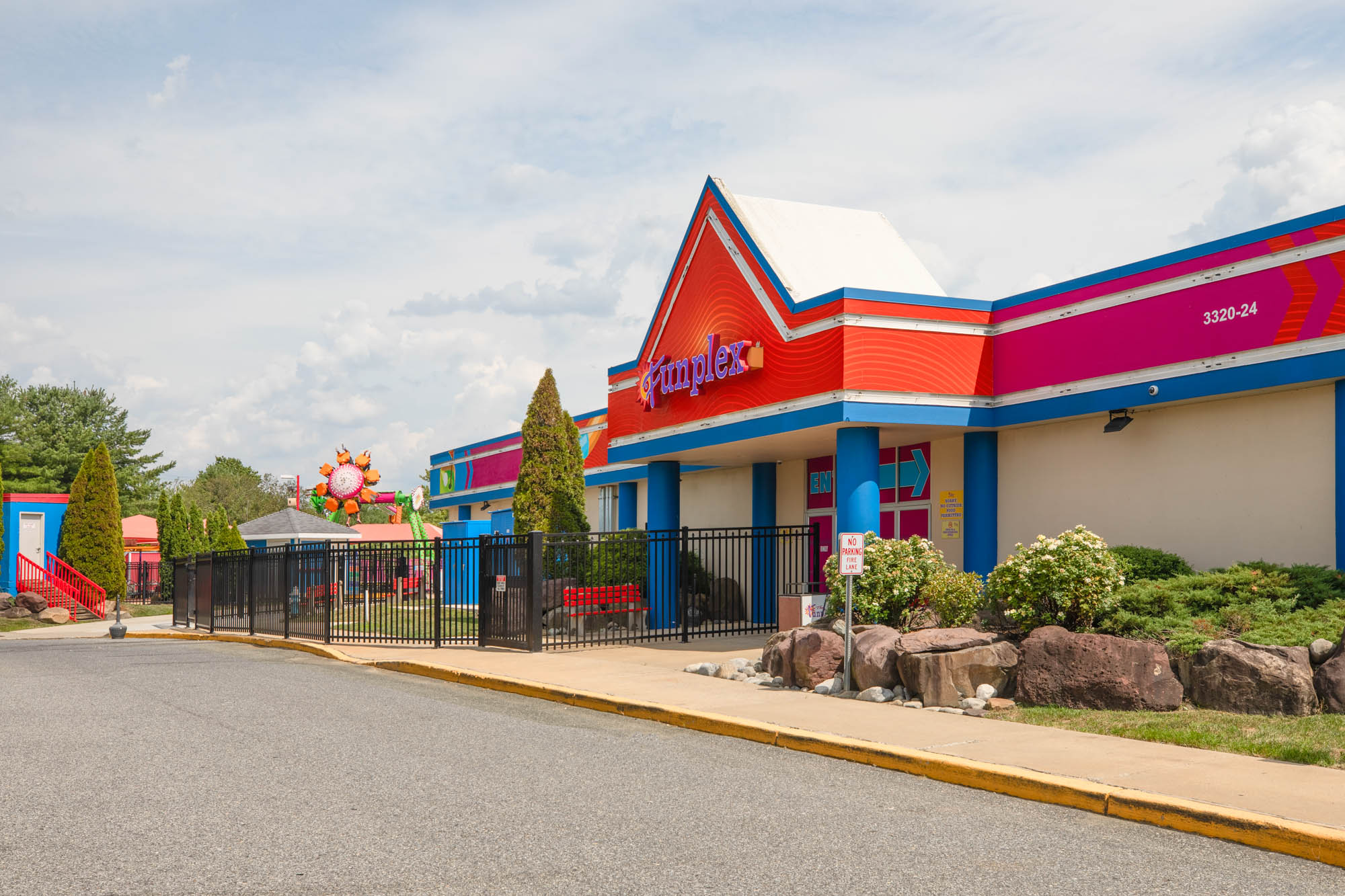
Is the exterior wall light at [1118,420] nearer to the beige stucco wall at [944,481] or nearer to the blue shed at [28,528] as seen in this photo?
the beige stucco wall at [944,481]

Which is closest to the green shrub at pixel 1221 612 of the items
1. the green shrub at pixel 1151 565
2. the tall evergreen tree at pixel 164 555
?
the green shrub at pixel 1151 565

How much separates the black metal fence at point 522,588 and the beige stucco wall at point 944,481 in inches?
86.2

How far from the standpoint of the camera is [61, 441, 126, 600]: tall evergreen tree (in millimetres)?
36594

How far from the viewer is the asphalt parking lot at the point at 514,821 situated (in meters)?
5.92

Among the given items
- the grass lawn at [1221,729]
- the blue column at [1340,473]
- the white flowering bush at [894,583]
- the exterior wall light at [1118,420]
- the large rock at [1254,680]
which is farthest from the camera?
the exterior wall light at [1118,420]

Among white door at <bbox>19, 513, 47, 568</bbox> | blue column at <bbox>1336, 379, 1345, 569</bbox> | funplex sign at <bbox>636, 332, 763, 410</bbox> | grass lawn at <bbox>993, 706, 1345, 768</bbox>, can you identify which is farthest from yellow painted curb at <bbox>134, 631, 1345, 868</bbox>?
white door at <bbox>19, 513, 47, 568</bbox>

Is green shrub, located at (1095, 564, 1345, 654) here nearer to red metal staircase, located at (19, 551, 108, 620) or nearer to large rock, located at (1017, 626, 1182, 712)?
large rock, located at (1017, 626, 1182, 712)

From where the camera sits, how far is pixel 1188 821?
7.08 meters

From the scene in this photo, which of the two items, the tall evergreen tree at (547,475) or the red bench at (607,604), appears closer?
the red bench at (607,604)

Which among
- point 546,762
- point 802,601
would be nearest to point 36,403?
point 802,601

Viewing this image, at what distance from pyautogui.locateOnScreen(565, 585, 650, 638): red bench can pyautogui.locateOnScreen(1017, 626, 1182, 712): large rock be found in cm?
971

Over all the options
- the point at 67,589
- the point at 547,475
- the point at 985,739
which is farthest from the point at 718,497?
the point at 67,589

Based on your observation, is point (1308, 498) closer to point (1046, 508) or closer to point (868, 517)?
point (1046, 508)

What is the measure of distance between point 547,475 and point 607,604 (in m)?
6.97
